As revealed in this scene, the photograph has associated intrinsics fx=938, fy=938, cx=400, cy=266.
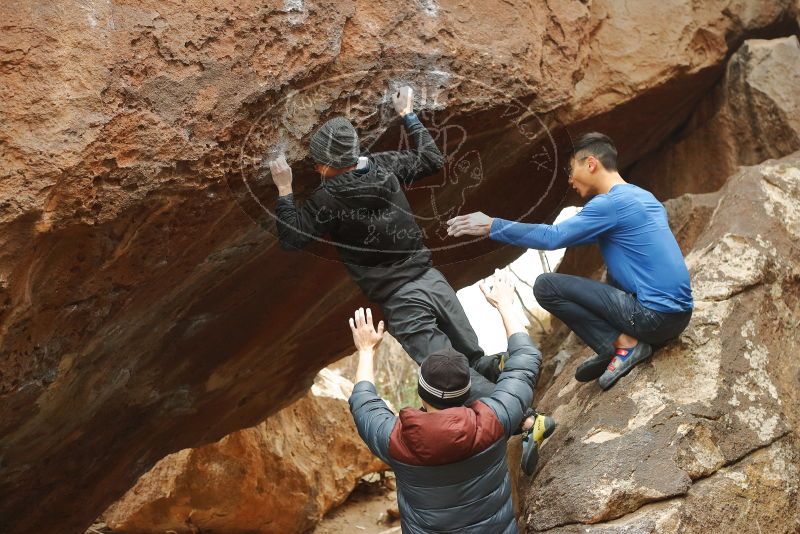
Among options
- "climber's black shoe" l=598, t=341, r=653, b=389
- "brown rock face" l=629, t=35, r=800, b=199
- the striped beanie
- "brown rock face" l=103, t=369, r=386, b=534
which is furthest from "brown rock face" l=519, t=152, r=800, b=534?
"brown rock face" l=103, t=369, r=386, b=534

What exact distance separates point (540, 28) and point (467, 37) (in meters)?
0.54

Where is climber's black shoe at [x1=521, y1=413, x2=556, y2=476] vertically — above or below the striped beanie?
below

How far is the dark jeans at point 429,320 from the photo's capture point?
4.35m

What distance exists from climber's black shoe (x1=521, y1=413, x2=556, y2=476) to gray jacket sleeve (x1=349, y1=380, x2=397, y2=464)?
0.97 metres

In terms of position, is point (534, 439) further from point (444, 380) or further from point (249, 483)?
point (249, 483)

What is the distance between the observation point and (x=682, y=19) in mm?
6340

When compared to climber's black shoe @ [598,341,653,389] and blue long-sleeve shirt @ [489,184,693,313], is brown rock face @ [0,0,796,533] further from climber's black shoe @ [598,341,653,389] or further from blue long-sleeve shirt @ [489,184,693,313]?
climber's black shoe @ [598,341,653,389]

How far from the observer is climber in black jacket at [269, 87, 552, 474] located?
435cm

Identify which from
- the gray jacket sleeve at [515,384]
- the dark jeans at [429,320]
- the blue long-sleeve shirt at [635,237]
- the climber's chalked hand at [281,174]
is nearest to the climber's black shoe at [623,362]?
the blue long-sleeve shirt at [635,237]

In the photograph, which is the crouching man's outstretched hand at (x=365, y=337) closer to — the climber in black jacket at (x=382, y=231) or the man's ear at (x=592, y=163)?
the climber in black jacket at (x=382, y=231)

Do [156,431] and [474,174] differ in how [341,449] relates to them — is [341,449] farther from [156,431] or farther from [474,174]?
[474,174]

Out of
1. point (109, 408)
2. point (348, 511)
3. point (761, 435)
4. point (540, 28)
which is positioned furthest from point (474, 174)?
point (348, 511)

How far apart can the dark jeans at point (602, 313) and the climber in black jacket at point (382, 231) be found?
0.46 m

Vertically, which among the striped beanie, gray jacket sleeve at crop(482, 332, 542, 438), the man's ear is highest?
the man's ear
